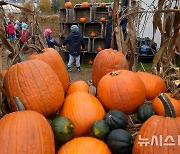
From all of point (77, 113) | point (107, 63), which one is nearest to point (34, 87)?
point (77, 113)

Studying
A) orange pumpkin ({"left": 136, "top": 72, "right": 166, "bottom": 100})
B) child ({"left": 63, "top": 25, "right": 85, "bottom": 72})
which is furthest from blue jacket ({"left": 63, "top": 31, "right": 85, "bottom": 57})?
orange pumpkin ({"left": 136, "top": 72, "right": 166, "bottom": 100})

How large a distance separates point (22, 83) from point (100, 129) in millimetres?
527

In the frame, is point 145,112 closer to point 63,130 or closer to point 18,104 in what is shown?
point 63,130

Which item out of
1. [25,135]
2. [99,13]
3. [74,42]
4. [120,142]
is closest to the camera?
[25,135]

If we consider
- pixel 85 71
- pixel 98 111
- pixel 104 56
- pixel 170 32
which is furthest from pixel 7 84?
pixel 85 71

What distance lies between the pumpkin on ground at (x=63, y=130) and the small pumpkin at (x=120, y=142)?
0.72ft

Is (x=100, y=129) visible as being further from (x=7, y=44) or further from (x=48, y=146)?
(x=7, y=44)

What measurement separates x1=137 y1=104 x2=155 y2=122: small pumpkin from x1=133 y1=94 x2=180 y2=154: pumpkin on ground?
0.98ft

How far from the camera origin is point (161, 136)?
130 centimetres

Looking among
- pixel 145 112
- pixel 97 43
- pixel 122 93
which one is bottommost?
pixel 97 43

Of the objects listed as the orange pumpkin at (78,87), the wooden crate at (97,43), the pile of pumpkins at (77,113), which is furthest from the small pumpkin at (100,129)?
the wooden crate at (97,43)

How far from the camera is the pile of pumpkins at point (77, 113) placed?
4.28 ft

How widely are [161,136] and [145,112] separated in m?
0.40

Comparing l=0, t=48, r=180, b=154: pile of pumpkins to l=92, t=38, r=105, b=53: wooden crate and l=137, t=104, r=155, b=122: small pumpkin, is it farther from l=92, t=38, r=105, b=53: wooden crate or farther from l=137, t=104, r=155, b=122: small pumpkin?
l=92, t=38, r=105, b=53: wooden crate
